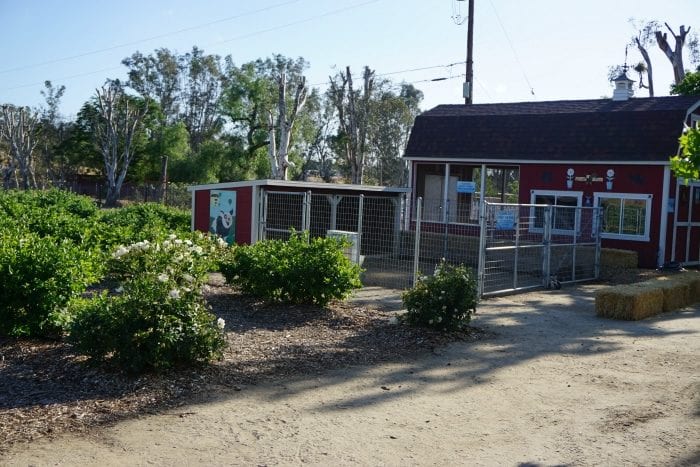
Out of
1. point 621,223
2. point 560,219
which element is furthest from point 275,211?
point 621,223

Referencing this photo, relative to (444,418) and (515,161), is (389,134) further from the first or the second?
(444,418)

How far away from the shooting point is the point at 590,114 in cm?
2173

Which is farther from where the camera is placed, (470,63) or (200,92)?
(200,92)

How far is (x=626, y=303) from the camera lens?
11875mm

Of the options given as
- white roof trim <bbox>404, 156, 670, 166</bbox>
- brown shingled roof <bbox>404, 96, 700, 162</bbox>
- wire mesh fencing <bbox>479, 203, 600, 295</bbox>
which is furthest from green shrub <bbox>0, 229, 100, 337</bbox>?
brown shingled roof <bbox>404, 96, 700, 162</bbox>

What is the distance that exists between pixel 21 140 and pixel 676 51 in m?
43.0

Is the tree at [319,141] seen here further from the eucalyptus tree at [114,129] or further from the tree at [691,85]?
the tree at [691,85]

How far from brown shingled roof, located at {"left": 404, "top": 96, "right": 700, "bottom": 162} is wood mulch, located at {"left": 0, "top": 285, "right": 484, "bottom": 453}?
40.1 ft

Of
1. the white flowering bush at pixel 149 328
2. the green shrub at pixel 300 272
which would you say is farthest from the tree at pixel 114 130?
the white flowering bush at pixel 149 328

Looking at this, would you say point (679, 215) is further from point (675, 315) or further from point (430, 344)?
point (430, 344)

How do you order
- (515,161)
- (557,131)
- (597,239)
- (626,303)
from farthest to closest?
(515,161) < (557,131) < (597,239) < (626,303)

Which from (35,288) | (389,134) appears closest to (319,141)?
(389,134)

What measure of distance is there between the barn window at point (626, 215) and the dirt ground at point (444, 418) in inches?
448

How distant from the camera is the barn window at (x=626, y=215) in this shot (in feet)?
64.8
